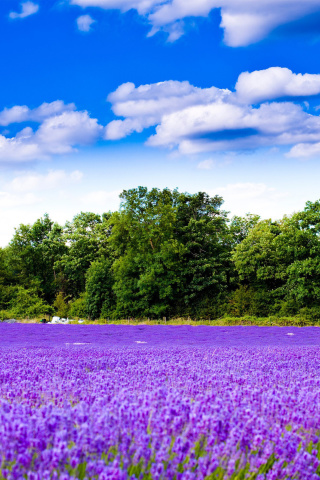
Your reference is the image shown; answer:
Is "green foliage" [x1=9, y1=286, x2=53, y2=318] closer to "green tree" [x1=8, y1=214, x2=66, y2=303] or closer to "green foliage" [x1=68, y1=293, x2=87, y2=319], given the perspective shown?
"green foliage" [x1=68, y1=293, x2=87, y2=319]

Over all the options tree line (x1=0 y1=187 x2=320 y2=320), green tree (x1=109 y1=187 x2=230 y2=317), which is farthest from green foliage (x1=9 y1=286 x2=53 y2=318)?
green tree (x1=109 y1=187 x2=230 y2=317)

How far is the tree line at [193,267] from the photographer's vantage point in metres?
33.3

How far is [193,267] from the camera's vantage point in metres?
38.0

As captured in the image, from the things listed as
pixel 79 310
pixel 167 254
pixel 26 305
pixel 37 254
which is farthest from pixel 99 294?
pixel 37 254

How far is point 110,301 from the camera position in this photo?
4122cm

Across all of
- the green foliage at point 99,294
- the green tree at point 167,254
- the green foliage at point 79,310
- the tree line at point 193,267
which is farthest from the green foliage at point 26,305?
the green tree at point 167,254

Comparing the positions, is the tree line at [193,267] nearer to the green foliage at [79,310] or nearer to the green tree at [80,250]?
the green foliage at [79,310]

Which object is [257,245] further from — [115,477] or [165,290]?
[115,477]

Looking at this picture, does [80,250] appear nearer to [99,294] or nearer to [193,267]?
[99,294]

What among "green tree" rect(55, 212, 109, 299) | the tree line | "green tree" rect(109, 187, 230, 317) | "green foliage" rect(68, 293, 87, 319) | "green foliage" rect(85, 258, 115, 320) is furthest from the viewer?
"green tree" rect(55, 212, 109, 299)

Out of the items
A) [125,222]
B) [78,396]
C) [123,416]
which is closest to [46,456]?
[123,416]

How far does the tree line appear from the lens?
33.3m

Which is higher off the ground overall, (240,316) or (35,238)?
(35,238)

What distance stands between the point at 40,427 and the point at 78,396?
59.2 inches
